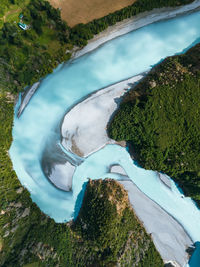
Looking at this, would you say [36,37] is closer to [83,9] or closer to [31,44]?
[31,44]

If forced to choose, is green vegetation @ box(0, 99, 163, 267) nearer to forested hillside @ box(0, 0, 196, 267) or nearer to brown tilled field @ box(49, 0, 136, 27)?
forested hillside @ box(0, 0, 196, 267)

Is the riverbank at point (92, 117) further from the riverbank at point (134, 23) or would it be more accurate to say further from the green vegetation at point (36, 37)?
the green vegetation at point (36, 37)

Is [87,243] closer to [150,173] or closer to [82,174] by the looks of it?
[82,174]

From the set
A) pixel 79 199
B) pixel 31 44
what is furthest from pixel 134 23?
pixel 79 199

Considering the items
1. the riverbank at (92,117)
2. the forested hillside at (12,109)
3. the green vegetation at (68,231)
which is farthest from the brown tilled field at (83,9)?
the green vegetation at (68,231)

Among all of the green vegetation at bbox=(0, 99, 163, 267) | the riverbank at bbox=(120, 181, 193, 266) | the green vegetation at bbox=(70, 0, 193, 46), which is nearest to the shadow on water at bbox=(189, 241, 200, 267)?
the riverbank at bbox=(120, 181, 193, 266)

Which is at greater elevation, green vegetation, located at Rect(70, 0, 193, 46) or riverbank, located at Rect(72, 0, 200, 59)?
green vegetation, located at Rect(70, 0, 193, 46)

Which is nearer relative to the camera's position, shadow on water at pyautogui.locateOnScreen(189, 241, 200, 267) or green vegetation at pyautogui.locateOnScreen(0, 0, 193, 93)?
green vegetation at pyautogui.locateOnScreen(0, 0, 193, 93)
